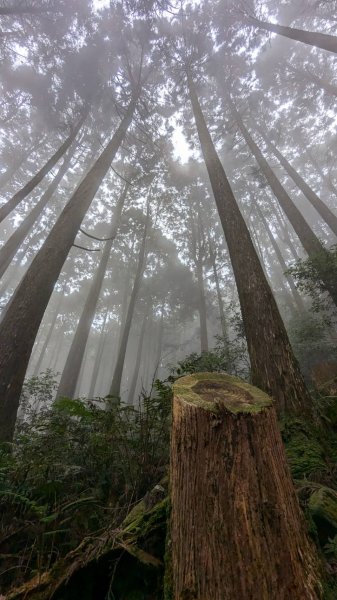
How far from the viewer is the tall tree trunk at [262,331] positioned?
3.44 meters

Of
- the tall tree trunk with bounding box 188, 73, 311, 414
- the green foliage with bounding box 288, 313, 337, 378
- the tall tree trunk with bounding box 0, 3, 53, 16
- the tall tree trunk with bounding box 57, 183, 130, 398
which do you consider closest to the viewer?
the tall tree trunk with bounding box 188, 73, 311, 414

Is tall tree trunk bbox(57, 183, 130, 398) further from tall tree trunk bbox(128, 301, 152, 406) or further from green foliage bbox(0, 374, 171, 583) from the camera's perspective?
green foliage bbox(0, 374, 171, 583)

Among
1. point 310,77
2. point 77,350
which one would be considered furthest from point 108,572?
point 310,77

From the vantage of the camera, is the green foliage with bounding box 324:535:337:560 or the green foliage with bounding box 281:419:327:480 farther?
the green foliage with bounding box 281:419:327:480

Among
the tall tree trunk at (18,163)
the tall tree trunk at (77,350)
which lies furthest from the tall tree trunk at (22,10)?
the tall tree trunk at (18,163)

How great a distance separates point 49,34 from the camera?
39.4 ft

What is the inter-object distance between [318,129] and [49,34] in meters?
18.6

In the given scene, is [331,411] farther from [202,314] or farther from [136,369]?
[136,369]

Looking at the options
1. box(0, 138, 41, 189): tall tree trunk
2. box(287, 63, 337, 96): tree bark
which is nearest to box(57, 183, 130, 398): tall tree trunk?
box(0, 138, 41, 189): tall tree trunk

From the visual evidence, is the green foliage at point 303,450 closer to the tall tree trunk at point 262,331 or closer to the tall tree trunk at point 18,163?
the tall tree trunk at point 262,331

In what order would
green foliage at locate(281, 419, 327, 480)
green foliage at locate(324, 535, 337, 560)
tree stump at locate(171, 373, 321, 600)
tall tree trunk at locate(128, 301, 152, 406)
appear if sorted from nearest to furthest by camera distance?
tree stump at locate(171, 373, 321, 600)
green foliage at locate(324, 535, 337, 560)
green foliage at locate(281, 419, 327, 480)
tall tree trunk at locate(128, 301, 152, 406)

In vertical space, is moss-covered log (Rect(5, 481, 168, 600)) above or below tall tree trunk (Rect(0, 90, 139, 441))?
below

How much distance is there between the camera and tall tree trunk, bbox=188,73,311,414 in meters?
3.44

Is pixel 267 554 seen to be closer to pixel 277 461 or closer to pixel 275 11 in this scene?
pixel 277 461
